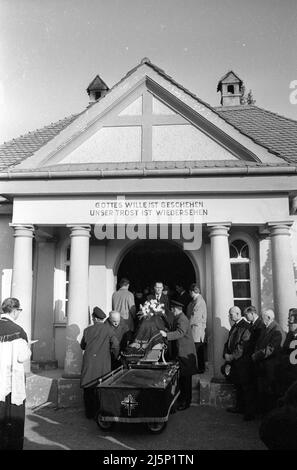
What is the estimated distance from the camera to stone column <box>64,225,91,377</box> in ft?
26.3

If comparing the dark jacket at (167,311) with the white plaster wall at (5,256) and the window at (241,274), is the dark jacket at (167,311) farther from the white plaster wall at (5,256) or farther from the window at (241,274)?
the white plaster wall at (5,256)

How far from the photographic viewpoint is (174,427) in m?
6.27

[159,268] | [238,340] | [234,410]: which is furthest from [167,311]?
[159,268]

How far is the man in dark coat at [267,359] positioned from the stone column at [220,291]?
4.00 ft

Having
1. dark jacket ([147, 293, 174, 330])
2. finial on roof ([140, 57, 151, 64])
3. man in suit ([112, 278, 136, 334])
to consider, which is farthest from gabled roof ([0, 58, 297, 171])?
dark jacket ([147, 293, 174, 330])

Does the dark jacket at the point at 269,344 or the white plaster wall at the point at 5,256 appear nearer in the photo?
the dark jacket at the point at 269,344

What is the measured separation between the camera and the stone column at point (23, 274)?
27.4ft

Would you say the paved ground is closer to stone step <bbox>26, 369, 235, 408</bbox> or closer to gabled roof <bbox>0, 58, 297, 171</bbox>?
stone step <bbox>26, 369, 235, 408</bbox>

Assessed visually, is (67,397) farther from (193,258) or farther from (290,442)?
(290,442)

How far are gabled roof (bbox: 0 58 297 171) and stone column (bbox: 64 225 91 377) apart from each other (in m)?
2.28

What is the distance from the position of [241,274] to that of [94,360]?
4.57m

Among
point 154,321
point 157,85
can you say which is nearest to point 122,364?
point 154,321

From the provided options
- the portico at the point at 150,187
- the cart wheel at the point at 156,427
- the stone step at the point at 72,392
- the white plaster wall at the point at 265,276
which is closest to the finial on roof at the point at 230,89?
the portico at the point at 150,187

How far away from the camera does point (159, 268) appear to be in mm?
12344
